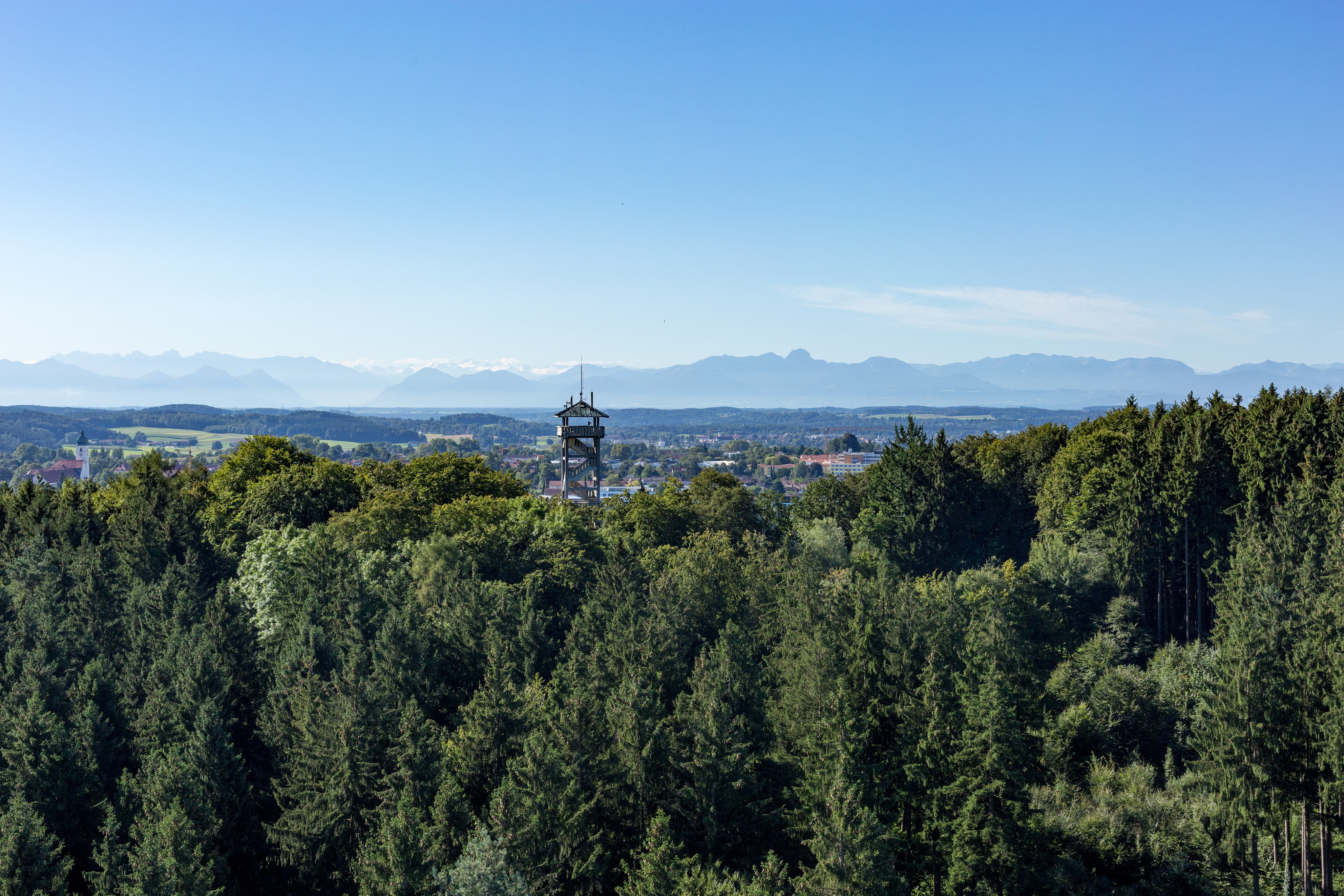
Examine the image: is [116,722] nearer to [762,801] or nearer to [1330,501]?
[762,801]

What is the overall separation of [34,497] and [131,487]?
6.37 meters

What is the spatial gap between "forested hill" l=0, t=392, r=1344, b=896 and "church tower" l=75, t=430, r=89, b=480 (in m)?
124

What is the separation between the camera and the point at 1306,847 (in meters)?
32.3

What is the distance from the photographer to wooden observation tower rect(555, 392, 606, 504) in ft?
221

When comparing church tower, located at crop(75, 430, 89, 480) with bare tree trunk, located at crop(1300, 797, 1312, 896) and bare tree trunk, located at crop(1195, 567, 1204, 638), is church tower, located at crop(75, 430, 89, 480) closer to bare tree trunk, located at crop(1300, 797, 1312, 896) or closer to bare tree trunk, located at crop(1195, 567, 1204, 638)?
bare tree trunk, located at crop(1195, 567, 1204, 638)

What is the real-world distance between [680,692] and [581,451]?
3655cm

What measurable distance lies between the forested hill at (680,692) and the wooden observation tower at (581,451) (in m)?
9.83

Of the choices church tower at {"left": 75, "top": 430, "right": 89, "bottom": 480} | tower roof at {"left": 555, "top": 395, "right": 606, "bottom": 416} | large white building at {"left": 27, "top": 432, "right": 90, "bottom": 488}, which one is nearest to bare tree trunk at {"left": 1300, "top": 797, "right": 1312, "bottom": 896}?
tower roof at {"left": 555, "top": 395, "right": 606, "bottom": 416}

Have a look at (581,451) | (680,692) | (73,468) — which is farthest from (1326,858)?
(73,468)

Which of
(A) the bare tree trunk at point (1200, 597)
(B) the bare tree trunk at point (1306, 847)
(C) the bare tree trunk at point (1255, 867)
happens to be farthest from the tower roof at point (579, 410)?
(B) the bare tree trunk at point (1306, 847)

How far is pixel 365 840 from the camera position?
101 ft

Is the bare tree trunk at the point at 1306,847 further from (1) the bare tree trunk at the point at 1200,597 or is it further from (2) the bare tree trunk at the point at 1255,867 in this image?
(1) the bare tree trunk at the point at 1200,597

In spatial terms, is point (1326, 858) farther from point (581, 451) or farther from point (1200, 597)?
point (581, 451)

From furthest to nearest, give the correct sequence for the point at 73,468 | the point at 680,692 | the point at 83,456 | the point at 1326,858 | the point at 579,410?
the point at 83,456 < the point at 73,468 < the point at 579,410 < the point at 680,692 < the point at 1326,858
